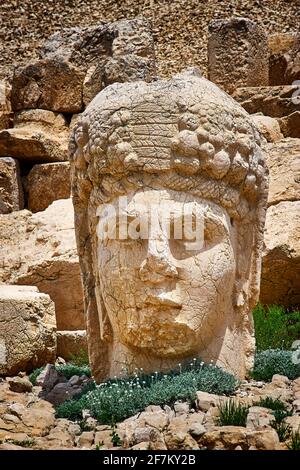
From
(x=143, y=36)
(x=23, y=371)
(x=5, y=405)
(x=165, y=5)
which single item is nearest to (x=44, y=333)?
(x=23, y=371)

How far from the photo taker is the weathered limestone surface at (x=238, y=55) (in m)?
15.8

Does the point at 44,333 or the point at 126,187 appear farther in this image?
the point at 44,333

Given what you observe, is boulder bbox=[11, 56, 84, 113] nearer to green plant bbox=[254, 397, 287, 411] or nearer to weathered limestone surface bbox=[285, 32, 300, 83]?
weathered limestone surface bbox=[285, 32, 300, 83]

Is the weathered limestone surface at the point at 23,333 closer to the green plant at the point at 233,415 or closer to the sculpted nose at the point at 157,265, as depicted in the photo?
the sculpted nose at the point at 157,265

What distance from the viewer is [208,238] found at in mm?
6668

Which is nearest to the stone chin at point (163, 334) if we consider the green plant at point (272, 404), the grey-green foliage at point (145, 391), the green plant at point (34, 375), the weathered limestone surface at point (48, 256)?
the grey-green foliage at point (145, 391)

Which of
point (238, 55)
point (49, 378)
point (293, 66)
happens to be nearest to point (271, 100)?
point (293, 66)

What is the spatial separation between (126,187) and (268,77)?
9.66 meters

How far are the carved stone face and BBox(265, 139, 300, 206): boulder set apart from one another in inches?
153

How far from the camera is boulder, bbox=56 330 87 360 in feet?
29.8

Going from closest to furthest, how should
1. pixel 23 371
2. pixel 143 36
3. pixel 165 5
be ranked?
pixel 23 371
pixel 143 36
pixel 165 5

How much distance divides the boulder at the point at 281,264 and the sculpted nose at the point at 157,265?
135 inches

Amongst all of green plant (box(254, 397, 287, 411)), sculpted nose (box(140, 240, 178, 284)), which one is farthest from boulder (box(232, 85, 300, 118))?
green plant (box(254, 397, 287, 411))

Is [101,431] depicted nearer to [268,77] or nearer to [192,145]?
[192,145]
